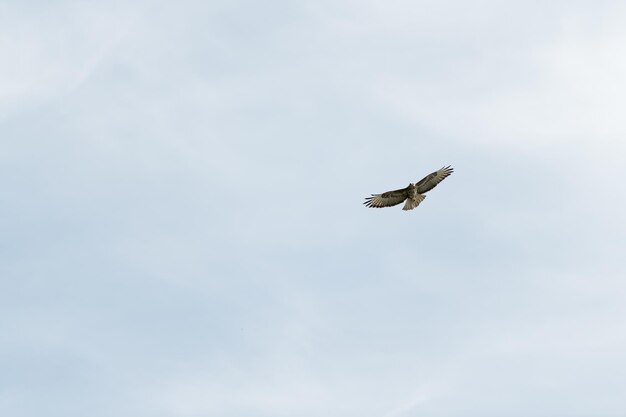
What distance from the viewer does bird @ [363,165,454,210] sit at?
50.2 meters

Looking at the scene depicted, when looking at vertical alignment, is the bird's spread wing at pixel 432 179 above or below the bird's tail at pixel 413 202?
above

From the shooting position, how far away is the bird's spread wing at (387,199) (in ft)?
166

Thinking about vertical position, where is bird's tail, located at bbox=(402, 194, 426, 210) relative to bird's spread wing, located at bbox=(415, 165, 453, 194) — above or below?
below

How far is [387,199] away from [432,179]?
2.43 meters

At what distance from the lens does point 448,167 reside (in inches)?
2015

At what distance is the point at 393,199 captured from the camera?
166 feet

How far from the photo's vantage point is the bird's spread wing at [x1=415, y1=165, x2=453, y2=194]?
50625 millimetres

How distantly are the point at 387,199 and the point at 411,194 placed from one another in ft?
4.02

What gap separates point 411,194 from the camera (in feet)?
165

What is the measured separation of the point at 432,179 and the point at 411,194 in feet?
4.73

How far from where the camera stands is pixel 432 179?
50.9m

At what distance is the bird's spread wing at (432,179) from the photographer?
50.6 metres

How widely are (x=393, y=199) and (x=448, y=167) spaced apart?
321 centimetres
